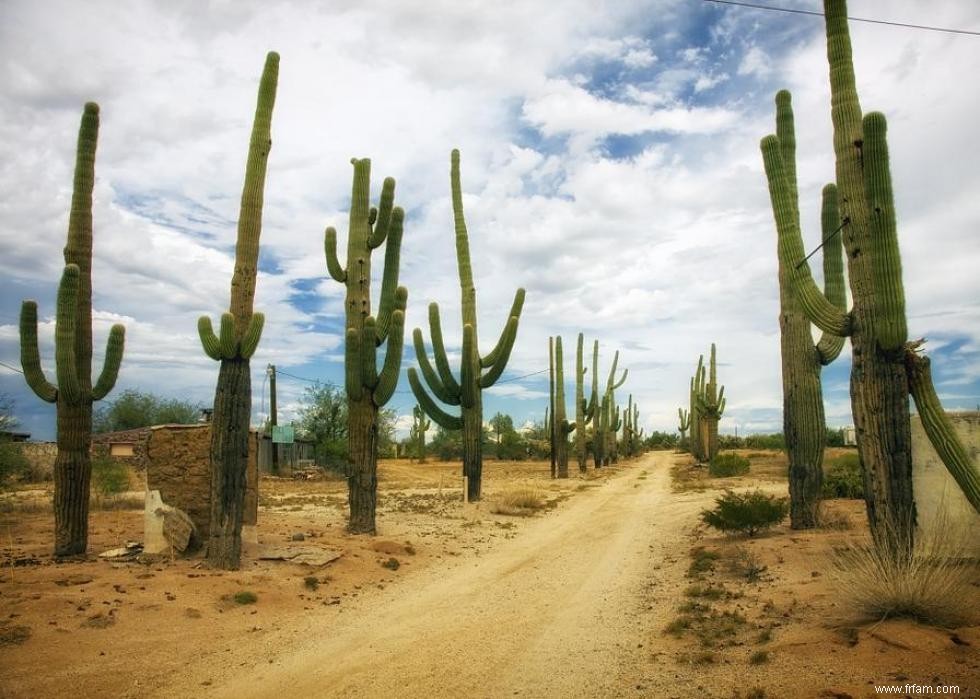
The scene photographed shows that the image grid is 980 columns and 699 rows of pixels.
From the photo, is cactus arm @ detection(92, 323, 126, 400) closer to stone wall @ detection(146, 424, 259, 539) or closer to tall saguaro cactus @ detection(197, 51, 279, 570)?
stone wall @ detection(146, 424, 259, 539)

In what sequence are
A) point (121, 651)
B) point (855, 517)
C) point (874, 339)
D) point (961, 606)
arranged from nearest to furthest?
point (961, 606) → point (121, 651) → point (874, 339) → point (855, 517)

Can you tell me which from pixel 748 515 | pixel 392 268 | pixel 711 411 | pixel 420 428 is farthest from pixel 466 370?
pixel 420 428

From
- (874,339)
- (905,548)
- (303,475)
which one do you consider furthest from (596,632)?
(303,475)

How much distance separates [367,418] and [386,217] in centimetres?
373

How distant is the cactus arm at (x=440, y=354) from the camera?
669 inches

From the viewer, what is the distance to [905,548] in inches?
264

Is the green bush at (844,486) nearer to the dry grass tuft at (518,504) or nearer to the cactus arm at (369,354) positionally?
the dry grass tuft at (518,504)

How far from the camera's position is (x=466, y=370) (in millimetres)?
17547

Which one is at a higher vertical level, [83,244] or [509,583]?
[83,244]

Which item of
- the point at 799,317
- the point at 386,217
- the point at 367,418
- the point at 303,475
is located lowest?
the point at 303,475

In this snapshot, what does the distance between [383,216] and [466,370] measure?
613cm

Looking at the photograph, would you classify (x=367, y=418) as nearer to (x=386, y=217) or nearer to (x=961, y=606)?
(x=386, y=217)

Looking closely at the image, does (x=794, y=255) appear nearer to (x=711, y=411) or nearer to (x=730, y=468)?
(x=730, y=468)

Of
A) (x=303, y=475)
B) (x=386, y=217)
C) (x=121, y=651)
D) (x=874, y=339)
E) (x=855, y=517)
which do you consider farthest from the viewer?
(x=303, y=475)
